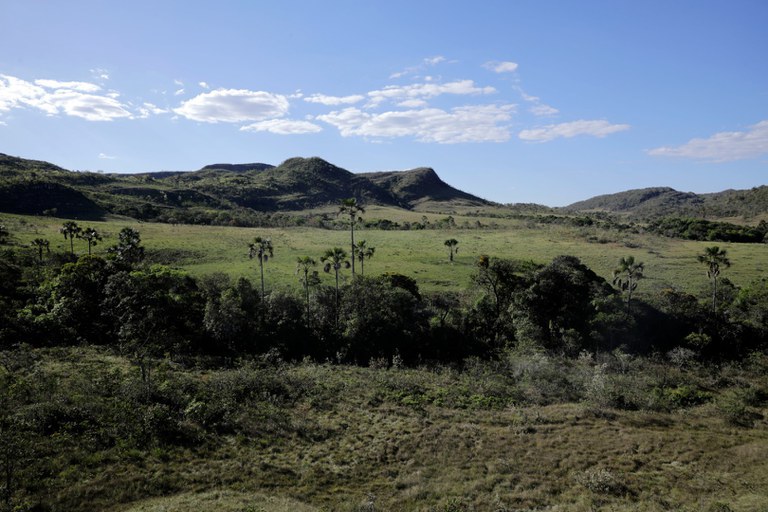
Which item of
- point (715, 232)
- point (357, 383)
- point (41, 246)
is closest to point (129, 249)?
point (41, 246)

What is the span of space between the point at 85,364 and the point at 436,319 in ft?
100

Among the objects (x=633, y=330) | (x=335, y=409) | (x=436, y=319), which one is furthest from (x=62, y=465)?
(x=633, y=330)

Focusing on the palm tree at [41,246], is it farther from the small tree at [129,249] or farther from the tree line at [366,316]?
the tree line at [366,316]

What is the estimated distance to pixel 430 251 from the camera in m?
94.5

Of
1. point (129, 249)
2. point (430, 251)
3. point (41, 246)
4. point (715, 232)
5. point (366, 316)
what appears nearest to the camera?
point (366, 316)

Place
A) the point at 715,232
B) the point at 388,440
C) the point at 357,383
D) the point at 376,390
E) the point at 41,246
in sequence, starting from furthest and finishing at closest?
the point at 715,232 → the point at 41,246 → the point at 357,383 → the point at 376,390 → the point at 388,440

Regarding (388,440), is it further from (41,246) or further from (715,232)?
(715,232)

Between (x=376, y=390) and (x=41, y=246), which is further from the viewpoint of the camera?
(x=41, y=246)

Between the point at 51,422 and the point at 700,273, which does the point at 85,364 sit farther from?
the point at 700,273

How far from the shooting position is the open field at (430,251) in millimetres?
68000

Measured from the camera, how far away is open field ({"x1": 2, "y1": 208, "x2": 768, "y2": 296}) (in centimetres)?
6800

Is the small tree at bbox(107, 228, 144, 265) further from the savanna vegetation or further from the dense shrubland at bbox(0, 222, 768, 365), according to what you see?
the dense shrubland at bbox(0, 222, 768, 365)

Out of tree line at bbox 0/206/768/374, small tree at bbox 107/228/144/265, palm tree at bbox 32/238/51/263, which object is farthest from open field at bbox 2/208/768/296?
small tree at bbox 107/228/144/265

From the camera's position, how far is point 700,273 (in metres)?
71.8
